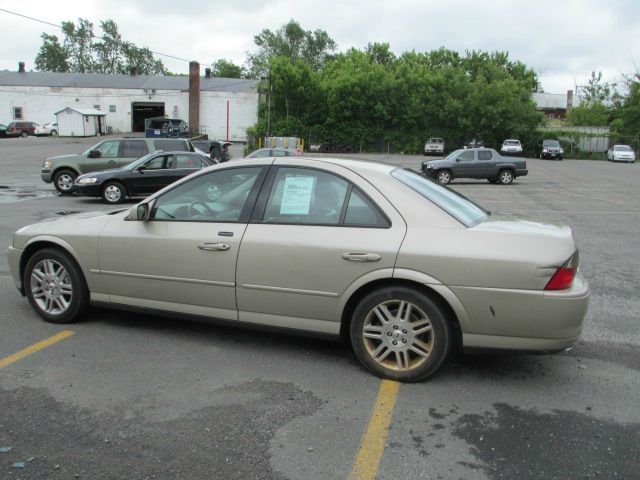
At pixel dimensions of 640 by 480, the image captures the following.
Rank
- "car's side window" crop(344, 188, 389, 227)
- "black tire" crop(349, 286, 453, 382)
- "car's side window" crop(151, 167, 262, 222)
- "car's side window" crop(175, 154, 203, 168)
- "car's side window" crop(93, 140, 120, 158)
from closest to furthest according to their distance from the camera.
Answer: "black tire" crop(349, 286, 453, 382)
"car's side window" crop(344, 188, 389, 227)
"car's side window" crop(151, 167, 262, 222)
"car's side window" crop(175, 154, 203, 168)
"car's side window" crop(93, 140, 120, 158)

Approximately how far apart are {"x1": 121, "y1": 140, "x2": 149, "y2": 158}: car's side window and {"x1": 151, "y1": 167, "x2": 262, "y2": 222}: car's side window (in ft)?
43.6

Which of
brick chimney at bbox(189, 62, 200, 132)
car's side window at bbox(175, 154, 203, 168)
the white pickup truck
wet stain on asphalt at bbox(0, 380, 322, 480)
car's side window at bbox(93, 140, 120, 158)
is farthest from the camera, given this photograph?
brick chimney at bbox(189, 62, 200, 132)

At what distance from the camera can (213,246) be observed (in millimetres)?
4246

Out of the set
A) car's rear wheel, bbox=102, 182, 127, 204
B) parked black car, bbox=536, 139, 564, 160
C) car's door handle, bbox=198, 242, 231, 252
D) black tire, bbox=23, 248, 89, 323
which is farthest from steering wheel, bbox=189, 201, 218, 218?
parked black car, bbox=536, 139, 564, 160

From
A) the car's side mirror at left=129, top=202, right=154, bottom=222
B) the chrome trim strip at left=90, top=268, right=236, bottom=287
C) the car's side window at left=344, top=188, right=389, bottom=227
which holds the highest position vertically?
the car's side window at left=344, top=188, right=389, bottom=227

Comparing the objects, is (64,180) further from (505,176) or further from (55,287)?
(505,176)

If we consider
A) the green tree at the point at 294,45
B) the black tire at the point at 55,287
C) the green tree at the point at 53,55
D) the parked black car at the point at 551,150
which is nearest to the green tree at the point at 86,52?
the green tree at the point at 53,55

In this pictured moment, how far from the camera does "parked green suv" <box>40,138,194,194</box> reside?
16469 mm

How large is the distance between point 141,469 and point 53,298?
2.66 metres

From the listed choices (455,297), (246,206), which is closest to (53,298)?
(246,206)

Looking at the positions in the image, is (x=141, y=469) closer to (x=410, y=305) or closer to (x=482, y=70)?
(x=410, y=305)

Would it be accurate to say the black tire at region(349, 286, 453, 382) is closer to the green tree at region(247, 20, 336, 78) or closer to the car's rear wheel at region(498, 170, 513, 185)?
the car's rear wheel at region(498, 170, 513, 185)

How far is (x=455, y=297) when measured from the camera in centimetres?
370

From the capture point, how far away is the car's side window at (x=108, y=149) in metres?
17.0
